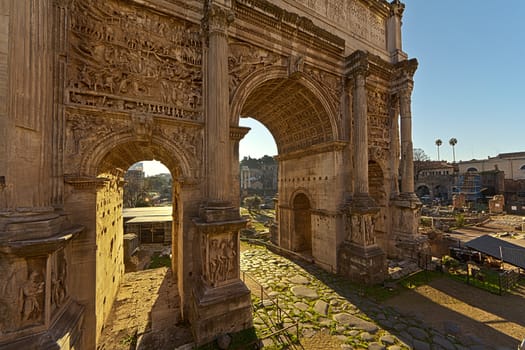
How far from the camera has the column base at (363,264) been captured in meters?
8.30

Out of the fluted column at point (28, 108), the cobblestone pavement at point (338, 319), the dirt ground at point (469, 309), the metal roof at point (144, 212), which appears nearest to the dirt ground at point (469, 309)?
the dirt ground at point (469, 309)

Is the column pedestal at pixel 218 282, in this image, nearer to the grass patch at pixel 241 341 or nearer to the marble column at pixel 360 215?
the grass patch at pixel 241 341

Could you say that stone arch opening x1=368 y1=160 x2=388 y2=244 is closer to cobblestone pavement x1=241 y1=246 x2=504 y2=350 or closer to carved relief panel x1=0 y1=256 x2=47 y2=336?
cobblestone pavement x1=241 y1=246 x2=504 y2=350

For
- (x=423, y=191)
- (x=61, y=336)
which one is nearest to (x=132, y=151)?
(x=61, y=336)

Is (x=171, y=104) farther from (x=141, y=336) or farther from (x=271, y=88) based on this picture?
(x=141, y=336)

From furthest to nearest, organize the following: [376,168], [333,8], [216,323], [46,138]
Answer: [376,168]
[333,8]
[216,323]
[46,138]

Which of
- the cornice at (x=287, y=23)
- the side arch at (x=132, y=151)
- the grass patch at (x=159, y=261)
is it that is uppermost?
the cornice at (x=287, y=23)

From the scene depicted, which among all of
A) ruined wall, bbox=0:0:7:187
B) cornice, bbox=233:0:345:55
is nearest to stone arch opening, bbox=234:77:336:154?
cornice, bbox=233:0:345:55

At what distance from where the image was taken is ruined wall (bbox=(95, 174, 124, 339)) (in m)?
5.61

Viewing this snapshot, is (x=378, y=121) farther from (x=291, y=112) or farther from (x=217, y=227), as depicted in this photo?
(x=217, y=227)

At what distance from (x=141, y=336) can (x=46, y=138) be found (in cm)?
522

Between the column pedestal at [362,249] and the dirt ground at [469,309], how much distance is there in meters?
1.11

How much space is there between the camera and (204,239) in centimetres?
568

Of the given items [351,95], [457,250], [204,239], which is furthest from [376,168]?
[204,239]
